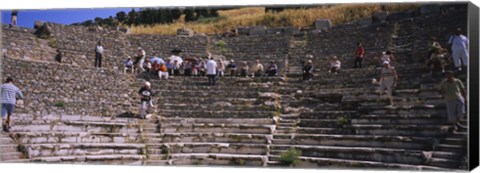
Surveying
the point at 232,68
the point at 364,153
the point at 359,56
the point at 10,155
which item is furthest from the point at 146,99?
the point at 364,153

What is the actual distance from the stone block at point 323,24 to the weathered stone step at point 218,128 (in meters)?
5.16

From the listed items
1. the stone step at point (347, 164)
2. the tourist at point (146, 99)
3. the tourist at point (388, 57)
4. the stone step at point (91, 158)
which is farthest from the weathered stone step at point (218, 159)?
the tourist at point (388, 57)

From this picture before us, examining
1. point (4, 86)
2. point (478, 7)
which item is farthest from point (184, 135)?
point (478, 7)

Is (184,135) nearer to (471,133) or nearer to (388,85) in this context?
(388,85)

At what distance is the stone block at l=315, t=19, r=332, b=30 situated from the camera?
16.2 m

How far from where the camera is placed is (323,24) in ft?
55.2

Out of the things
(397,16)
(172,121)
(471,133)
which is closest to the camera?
(471,133)

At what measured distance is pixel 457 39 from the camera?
376 inches

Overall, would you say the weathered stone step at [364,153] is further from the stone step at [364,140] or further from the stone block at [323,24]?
the stone block at [323,24]

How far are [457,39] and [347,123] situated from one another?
260 centimetres

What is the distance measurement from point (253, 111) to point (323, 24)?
17.0 feet

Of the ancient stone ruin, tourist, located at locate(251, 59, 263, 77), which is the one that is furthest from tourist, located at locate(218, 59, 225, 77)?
tourist, located at locate(251, 59, 263, 77)

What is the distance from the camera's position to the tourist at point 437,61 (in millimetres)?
10455

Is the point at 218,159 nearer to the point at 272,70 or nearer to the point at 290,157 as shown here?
the point at 290,157
